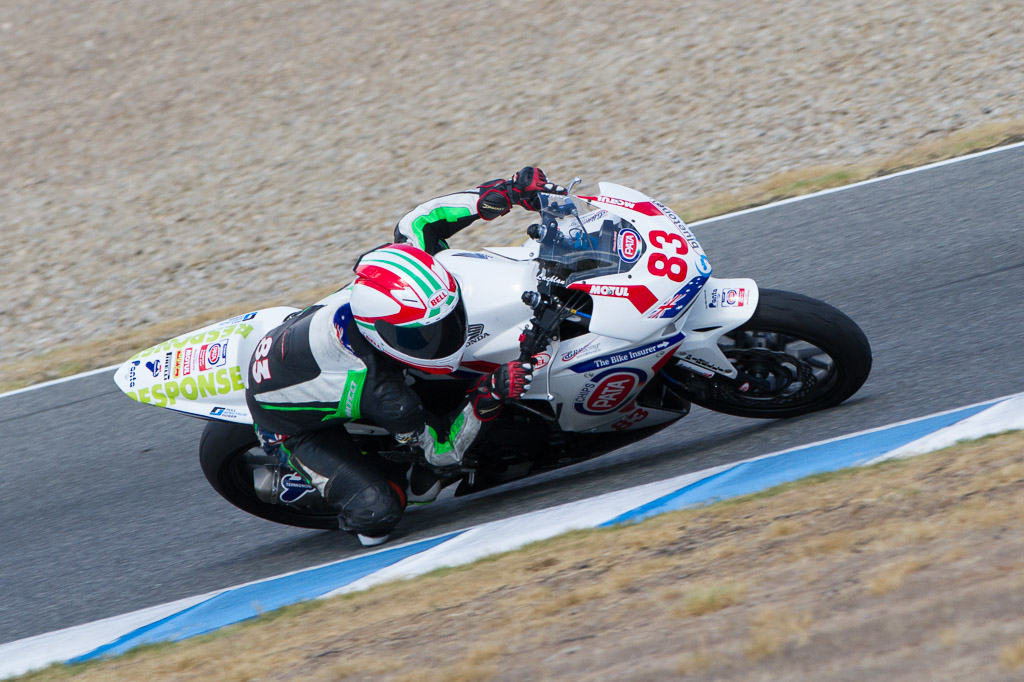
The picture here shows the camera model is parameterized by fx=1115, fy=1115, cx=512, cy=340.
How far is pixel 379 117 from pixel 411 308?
870cm

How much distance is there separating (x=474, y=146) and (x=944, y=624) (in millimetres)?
9255

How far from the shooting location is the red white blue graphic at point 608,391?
462cm

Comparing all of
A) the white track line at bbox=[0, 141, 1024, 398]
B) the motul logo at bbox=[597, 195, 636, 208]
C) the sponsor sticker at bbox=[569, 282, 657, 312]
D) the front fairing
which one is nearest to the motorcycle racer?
the motul logo at bbox=[597, 195, 636, 208]

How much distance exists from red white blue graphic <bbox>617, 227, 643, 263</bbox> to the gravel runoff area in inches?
193

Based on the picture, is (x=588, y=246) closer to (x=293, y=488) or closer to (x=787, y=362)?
(x=787, y=362)

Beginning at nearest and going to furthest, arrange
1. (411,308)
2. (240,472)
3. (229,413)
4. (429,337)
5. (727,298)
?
(411,308) < (429,337) < (727,298) < (229,413) < (240,472)

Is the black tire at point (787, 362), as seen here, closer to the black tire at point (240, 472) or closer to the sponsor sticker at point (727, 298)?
the sponsor sticker at point (727, 298)

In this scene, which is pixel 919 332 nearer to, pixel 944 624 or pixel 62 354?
pixel 944 624

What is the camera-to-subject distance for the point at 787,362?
185 inches

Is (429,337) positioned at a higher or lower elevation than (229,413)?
higher

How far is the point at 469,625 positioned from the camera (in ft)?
12.0

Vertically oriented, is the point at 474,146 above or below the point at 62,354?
above

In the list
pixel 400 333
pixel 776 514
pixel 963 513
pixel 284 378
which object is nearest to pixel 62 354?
pixel 284 378

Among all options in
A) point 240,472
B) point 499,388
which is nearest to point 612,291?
point 499,388
